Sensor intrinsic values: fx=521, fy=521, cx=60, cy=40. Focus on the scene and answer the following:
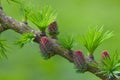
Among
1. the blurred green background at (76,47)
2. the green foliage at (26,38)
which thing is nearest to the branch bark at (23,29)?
the green foliage at (26,38)

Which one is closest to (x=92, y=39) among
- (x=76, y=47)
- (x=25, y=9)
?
(x=25, y=9)

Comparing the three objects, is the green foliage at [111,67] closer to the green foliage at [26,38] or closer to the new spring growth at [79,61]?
the new spring growth at [79,61]

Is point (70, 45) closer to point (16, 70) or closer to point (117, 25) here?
point (16, 70)

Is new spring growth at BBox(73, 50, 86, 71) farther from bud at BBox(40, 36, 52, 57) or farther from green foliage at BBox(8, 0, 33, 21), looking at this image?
green foliage at BBox(8, 0, 33, 21)

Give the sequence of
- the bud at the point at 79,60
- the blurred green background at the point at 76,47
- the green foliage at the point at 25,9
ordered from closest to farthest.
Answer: the bud at the point at 79,60, the green foliage at the point at 25,9, the blurred green background at the point at 76,47

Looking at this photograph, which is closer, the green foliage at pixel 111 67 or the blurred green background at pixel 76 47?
the green foliage at pixel 111 67

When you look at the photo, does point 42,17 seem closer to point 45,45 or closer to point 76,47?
point 45,45

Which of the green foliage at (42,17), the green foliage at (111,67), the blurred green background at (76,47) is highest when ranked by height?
the green foliage at (42,17)

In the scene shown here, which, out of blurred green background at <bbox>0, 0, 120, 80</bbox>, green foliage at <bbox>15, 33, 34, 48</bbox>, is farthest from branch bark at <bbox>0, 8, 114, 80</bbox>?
blurred green background at <bbox>0, 0, 120, 80</bbox>
